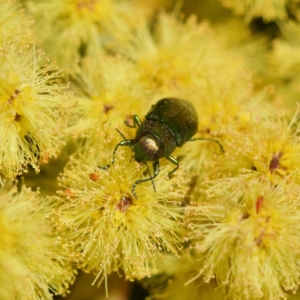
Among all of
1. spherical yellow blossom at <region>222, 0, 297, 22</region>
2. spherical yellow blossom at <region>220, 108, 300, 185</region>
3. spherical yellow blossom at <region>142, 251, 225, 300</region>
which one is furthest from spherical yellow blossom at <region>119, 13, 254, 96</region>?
spherical yellow blossom at <region>142, 251, 225, 300</region>

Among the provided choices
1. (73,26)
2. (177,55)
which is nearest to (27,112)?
(73,26)

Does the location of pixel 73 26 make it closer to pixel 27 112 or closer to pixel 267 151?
pixel 27 112

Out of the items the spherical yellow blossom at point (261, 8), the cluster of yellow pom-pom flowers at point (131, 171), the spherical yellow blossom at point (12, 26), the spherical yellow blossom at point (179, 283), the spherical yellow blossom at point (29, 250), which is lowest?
the spherical yellow blossom at point (179, 283)

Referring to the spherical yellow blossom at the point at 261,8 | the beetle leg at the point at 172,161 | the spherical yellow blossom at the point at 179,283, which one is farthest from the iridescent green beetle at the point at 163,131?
the spherical yellow blossom at the point at 261,8

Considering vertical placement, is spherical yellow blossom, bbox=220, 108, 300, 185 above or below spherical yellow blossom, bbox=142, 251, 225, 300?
above

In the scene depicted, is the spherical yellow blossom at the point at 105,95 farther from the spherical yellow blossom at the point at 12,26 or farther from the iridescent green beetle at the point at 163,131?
the spherical yellow blossom at the point at 12,26

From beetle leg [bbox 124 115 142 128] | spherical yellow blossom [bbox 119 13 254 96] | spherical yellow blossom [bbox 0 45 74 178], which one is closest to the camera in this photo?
spherical yellow blossom [bbox 0 45 74 178]

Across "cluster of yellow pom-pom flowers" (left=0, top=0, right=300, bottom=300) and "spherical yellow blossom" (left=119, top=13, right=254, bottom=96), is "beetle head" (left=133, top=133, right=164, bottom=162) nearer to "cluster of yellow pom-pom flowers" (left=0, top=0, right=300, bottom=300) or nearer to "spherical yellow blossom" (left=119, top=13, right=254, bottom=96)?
"cluster of yellow pom-pom flowers" (left=0, top=0, right=300, bottom=300)
